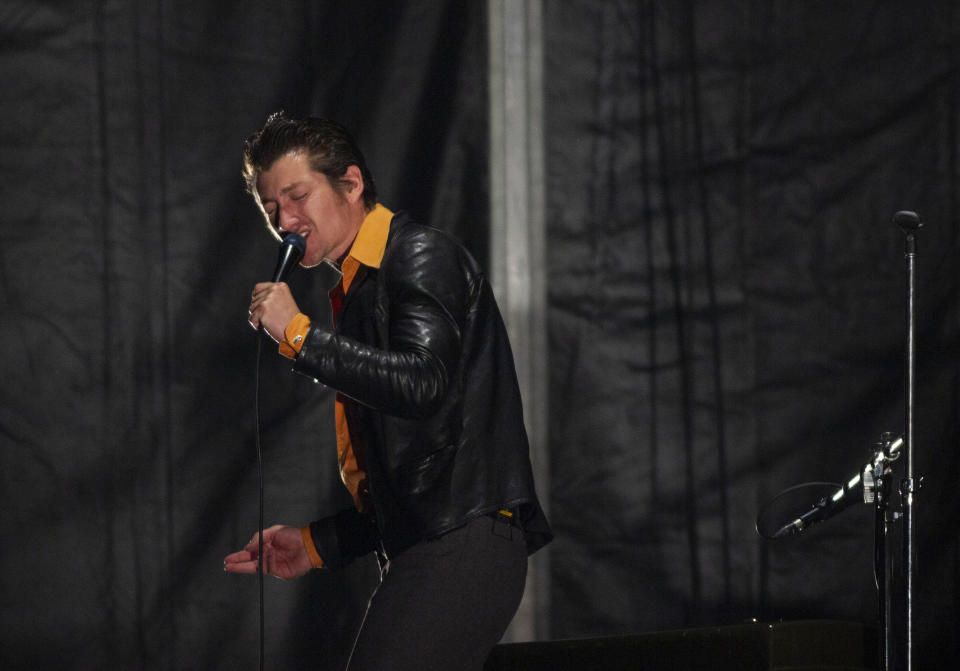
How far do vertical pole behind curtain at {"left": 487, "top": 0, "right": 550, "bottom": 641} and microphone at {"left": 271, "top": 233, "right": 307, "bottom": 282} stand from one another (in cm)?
129

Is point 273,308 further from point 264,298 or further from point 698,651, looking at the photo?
point 698,651

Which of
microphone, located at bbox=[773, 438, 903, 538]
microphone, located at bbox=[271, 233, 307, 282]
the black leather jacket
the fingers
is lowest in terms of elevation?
microphone, located at bbox=[773, 438, 903, 538]

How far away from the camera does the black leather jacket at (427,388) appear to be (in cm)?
168

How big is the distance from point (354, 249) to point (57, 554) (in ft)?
4.38

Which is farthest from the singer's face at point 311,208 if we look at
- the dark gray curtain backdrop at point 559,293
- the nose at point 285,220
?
the dark gray curtain backdrop at point 559,293

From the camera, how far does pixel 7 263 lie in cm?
281

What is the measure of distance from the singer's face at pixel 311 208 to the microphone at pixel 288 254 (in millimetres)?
38

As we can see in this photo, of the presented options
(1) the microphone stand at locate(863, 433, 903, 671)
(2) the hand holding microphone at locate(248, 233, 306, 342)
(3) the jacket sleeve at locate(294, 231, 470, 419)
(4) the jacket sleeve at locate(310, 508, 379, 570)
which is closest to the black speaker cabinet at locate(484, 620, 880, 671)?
(1) the microphone stand at locate(863, 433, 903, 671)

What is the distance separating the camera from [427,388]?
65.8 inches

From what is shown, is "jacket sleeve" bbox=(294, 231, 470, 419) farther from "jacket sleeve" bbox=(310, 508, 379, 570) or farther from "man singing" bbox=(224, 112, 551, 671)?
"jacket sleeve" bbox=(310, 508, 379, 570)

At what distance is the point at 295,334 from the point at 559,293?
1598 millimetres

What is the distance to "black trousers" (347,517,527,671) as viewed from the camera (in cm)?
166

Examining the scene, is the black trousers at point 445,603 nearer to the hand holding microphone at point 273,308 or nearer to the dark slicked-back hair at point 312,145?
the hand holding microphone at point 273,308

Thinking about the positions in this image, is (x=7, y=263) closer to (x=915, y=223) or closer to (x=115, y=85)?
(x=115, y=85)
